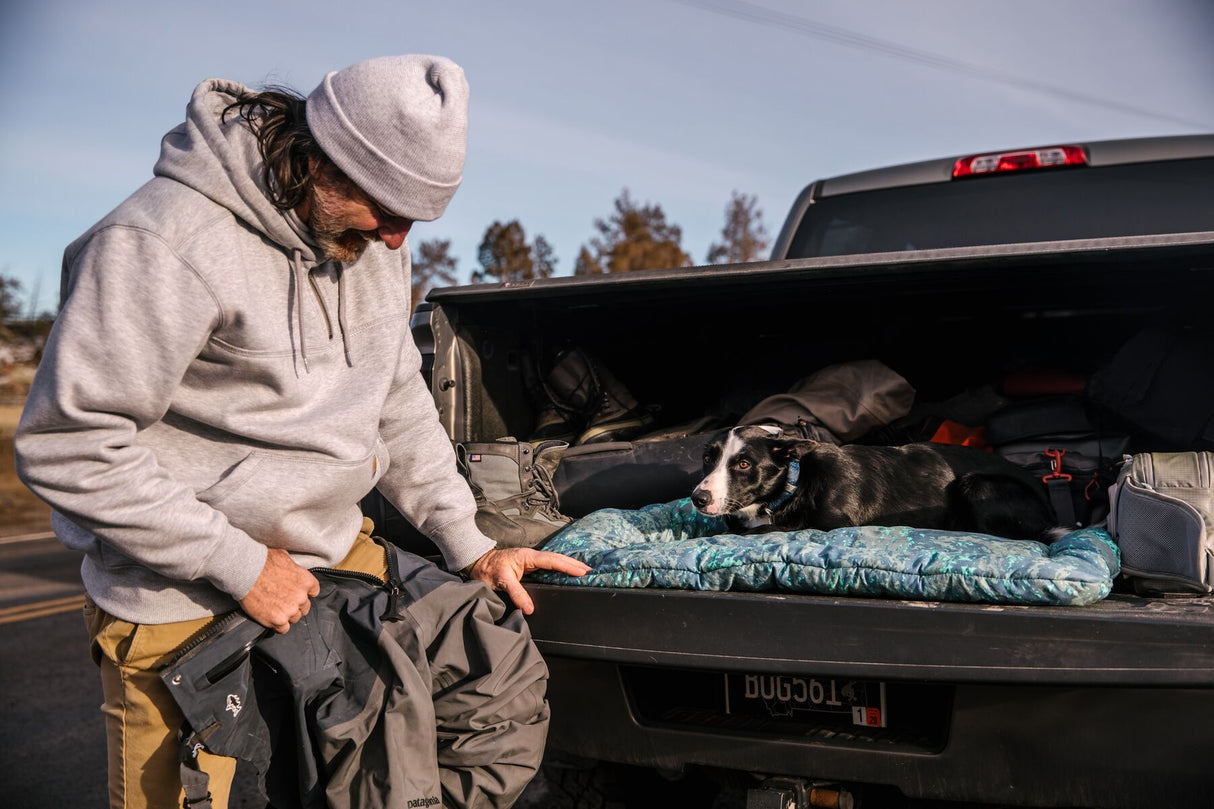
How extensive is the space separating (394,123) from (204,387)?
2.26 ft

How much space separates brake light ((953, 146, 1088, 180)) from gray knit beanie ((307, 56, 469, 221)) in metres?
3.31

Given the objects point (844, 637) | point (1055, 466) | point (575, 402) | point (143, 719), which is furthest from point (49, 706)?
point (1055, 466)

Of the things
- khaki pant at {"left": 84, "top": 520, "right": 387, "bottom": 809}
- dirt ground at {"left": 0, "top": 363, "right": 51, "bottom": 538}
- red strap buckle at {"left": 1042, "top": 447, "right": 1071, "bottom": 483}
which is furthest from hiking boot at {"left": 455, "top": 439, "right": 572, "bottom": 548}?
dirt ground at {"left": 0, "top": 363, "right": 51, "bottom": 538}

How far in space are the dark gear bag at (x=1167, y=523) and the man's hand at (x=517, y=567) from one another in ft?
4.49

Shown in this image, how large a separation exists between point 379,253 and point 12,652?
472 cm

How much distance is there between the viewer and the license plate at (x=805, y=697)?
231cm

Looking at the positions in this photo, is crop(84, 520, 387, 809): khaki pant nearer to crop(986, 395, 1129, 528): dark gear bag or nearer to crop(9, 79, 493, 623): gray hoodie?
crop(9, 79, 493, 623): gray hoodie

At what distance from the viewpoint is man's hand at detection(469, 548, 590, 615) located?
2566mm

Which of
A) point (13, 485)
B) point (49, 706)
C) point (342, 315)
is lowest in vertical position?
point (13, 485)

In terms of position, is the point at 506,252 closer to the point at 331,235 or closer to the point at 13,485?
the point at 13,485

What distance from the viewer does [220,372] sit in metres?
2.09

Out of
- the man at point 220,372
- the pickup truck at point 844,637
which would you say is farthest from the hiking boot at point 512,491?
the man at point 220,372

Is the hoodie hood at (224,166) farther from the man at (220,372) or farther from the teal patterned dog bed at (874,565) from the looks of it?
the teal patterned dog bed at (874,565)

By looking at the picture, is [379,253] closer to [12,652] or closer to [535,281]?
[535,281]
